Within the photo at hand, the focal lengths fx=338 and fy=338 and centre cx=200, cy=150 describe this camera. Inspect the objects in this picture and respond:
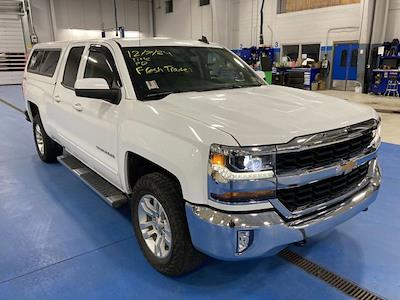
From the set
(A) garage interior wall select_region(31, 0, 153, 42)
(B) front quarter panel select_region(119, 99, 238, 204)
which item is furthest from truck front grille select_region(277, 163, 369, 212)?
(A) garage interior wall select_region(31, 0, 153, 42)

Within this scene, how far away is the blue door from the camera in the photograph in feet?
46.1

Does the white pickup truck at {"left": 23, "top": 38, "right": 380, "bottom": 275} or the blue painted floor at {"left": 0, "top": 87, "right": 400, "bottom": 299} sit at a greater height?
the white pickup truck at {"left": 23, "top": 38, "right": 380, "bottom": 275}

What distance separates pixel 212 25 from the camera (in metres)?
19.1

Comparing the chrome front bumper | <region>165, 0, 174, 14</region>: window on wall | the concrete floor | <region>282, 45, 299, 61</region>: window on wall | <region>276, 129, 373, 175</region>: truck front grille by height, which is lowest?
the concrete floor

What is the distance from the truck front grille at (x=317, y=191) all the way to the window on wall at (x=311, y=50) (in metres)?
14.6

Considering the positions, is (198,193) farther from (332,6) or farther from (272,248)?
(332,6)

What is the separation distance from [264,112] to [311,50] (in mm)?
15149

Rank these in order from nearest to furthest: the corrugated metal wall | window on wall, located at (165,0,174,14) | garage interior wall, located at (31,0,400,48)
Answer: garage interior wall, located at (31,0,400,48) → the corrugated metal wall → window on wall, located at (165,0,174,14)

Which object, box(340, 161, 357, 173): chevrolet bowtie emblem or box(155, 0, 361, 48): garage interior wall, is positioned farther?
box(155, 0, 361, 48): garage interior wall

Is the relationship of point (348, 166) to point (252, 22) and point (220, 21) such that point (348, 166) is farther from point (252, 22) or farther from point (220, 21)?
point (220, 21)

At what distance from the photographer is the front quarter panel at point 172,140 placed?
74.2 inches

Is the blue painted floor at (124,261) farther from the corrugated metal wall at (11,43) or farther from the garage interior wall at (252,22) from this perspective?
A: the corrugated metal wall at (11,43)

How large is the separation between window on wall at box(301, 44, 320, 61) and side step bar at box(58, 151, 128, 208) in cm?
1408

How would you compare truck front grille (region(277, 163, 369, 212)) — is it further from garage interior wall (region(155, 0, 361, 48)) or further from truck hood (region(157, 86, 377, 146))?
garage interior wall (region(155, 0, 361, 48))
